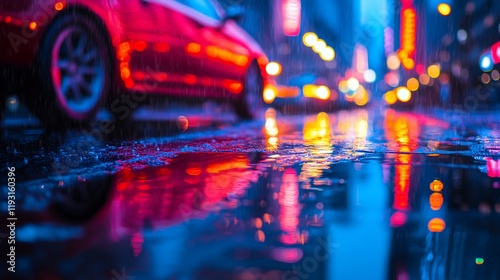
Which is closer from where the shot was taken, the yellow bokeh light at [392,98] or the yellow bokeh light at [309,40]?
the yellow bokeh light at [309,40]

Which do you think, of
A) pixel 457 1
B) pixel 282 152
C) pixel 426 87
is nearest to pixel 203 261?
pixel 282 152

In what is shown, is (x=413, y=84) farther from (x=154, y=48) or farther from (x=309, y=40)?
(x=154, y=48)

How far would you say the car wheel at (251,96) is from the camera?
10.2m

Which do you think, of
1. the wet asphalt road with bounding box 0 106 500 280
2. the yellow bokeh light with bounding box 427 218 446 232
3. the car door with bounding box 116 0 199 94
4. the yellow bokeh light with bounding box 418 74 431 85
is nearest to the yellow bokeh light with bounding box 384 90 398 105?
the yellow bokeh light with bounding box 418 74 431 85

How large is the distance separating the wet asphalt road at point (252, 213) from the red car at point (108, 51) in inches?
24.9

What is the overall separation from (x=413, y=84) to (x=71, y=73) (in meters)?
58.5

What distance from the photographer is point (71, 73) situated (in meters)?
6.11

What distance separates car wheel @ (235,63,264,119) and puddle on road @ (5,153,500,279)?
227 inches

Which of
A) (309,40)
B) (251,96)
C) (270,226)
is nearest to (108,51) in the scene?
(270,226)

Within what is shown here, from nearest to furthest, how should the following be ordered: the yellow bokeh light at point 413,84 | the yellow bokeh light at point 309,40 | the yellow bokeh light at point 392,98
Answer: the yellow bokeh light at point 309,40 → the yellow bokeh light at point 392,98 → the yellow bokeh light at point 413,84

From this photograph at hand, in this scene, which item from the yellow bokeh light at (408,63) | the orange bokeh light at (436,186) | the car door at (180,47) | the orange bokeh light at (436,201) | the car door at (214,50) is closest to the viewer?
the orange bokeh light at (436,201)

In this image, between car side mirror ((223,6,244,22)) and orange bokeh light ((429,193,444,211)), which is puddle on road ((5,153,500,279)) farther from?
car side mirror ((223,6,244,22))

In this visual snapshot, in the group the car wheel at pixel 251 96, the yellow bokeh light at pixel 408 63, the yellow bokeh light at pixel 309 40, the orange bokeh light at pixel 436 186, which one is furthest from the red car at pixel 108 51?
the yellow bokeh light at pixel 408 63

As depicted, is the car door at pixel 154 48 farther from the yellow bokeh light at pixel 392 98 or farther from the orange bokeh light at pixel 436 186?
the yellow bokeh light at pixel 392 98
